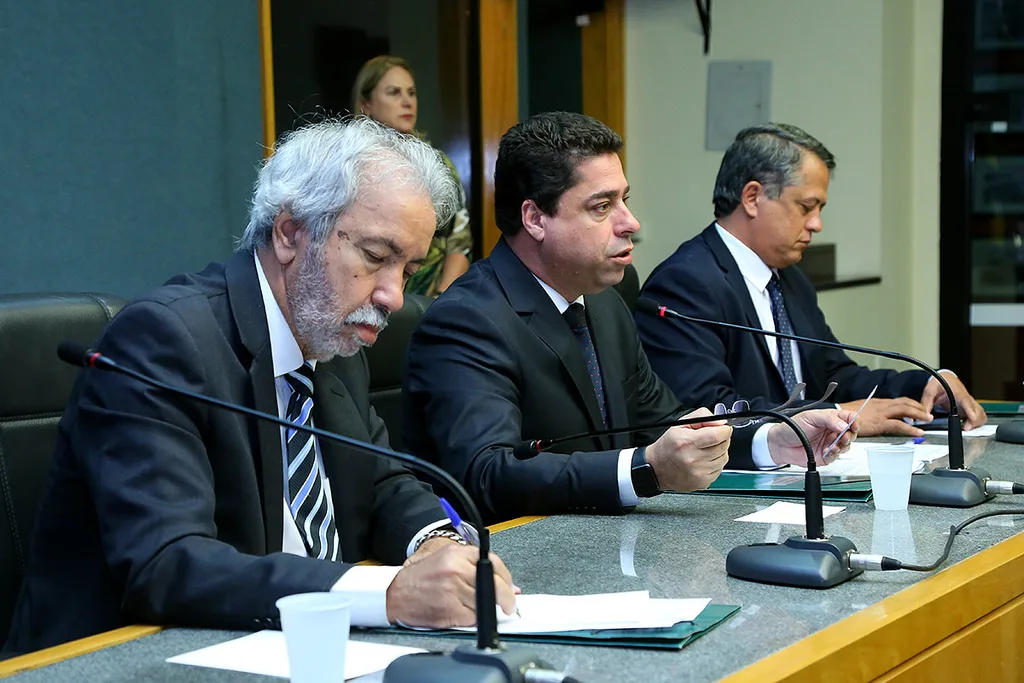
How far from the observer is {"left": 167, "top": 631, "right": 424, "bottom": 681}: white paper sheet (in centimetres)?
114

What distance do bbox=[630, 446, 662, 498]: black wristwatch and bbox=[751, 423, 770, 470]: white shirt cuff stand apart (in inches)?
15.9

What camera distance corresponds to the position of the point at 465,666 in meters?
1.05

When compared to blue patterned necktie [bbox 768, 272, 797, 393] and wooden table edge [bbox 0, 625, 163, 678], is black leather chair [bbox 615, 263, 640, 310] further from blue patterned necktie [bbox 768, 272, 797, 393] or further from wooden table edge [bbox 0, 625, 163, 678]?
wooden table edge [bbox 0, 625, 163, 678]

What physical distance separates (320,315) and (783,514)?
2.28ft

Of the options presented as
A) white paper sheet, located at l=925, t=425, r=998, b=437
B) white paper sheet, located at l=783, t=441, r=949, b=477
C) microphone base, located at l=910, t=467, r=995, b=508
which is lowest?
white paper sheet, located at l=925, t=425, r=998, b=437

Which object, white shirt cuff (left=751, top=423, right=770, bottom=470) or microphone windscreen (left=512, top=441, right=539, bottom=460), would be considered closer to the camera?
microphone windscreen (left=512, top=441, right=539, bottom=460)

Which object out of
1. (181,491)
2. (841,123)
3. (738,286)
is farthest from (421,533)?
(841,123)

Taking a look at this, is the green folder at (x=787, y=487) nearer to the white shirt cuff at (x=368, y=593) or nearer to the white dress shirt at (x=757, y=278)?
the white shirt cuff at (x=368, y=593)

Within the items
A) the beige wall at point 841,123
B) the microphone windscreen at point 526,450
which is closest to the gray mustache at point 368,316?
the microphone windscreen at point 526,450

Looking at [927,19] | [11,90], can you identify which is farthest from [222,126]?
[927,19]

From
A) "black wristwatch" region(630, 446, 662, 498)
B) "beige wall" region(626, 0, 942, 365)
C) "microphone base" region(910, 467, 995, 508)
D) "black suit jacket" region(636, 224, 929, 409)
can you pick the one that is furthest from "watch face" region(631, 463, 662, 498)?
"beige wall" region(626, 0, 942, 365)

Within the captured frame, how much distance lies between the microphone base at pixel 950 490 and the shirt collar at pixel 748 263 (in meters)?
1.24

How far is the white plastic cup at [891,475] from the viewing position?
1.81 m

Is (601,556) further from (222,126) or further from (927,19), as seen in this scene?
(927,19)
